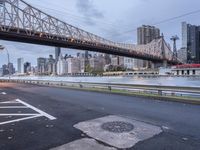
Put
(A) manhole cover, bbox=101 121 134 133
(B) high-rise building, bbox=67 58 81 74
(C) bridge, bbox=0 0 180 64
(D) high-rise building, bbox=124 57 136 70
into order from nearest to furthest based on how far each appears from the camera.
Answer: (A) manhole cover, bbox=101 121 134 133
(C) bridge, bbox=0 0 180 64
(D) high-rise building, bbox=124 57 136 70
(B) high-rise building, bbox=67 58 81 74

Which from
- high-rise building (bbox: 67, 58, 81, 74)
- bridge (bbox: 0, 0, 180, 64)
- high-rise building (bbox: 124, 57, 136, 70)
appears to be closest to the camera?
bridge (bbox: 0, 0, 180, 64)

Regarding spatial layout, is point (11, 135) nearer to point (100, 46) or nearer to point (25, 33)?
point (25, 33)

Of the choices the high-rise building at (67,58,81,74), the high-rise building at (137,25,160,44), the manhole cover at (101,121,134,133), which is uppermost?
the high-rise building at (137,25,160,44)

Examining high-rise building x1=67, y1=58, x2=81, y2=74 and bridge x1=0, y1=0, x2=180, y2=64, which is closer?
bridge x1=0, y1=0, x2=180, y2=64

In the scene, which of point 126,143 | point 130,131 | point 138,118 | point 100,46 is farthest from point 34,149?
point 100,46

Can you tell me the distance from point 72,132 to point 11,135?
5.22 ft

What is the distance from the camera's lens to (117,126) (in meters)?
7.30

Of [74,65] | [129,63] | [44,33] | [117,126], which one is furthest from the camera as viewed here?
[74,65]

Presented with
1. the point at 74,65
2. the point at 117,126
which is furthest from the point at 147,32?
the point at 74,65

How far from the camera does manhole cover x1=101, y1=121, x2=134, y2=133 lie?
681 cm

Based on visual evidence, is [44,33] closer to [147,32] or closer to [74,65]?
[147,32]

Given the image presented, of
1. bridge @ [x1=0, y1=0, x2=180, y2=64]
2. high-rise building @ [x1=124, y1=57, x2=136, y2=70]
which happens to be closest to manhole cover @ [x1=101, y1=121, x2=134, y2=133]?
bridge @ [x1=0, y1=0, x2=180, y2=64]

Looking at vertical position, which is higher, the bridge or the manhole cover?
the bridge

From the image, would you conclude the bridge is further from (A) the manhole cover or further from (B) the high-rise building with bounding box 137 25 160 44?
(A) the manhole cover
